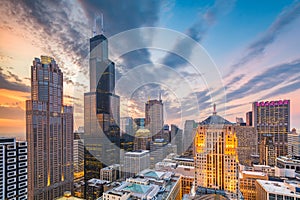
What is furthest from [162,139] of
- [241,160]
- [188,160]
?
[241,160]

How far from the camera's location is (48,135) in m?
7.82

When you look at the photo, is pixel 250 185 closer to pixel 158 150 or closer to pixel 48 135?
pixel 158 150

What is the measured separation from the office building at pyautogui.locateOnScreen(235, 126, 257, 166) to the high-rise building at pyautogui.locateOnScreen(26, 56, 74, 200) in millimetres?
11271

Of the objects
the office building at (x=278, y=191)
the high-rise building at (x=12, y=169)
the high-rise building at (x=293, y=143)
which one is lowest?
the high-rise building at (x=293, y=143)

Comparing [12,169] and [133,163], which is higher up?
[12,169]

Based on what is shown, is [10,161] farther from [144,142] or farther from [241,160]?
[241,160]

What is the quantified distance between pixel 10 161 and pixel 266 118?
15526mm

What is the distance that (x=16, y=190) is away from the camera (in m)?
4.30

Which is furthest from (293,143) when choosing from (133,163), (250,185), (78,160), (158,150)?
(78,160)

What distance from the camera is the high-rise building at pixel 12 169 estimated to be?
162 inches

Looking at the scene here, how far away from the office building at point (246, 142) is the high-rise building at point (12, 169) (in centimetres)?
1161

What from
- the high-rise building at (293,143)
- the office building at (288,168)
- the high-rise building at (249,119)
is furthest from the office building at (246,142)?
the office building at (288,168)

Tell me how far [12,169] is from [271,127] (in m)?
15.3

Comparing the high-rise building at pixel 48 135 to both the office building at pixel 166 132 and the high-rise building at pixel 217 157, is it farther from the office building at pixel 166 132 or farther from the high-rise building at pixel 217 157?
the high-rise building at pixel 217 157
